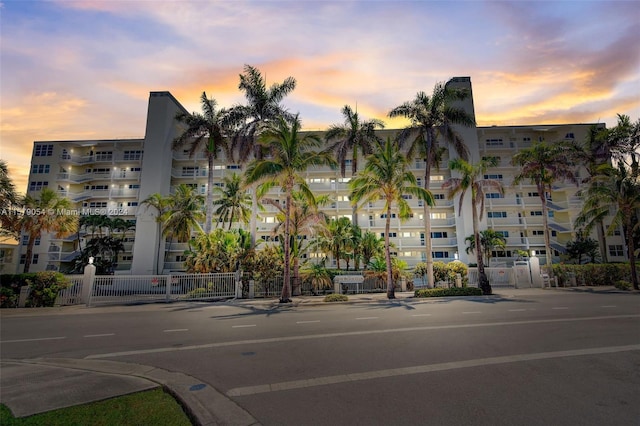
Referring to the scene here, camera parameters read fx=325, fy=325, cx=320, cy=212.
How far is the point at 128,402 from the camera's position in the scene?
4.86 metres

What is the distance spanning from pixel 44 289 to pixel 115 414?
2024cm

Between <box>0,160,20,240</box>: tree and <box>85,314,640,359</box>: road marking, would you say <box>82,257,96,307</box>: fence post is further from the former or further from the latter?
<box>85,314,640,359</box>: road marking

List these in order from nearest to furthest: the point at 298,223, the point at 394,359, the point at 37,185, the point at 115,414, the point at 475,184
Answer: the point at 115,414
the point at 394,359
the point at 475,184
the point at 298,223
the point at 37,185

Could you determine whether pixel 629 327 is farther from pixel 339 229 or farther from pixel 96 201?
pixel 96 201

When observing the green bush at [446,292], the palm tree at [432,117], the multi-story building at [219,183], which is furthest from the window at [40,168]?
the green bush at [446,292]

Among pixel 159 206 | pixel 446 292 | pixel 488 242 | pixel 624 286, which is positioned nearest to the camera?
pixel 446 292

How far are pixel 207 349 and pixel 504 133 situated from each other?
172 feet

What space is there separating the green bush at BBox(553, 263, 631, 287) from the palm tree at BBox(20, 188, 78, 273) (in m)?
41.3

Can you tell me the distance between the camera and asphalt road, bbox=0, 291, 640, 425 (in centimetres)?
479

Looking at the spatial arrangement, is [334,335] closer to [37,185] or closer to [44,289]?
[44,289]

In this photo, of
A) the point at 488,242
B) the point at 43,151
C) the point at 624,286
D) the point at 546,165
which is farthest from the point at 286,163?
the point at 43,151

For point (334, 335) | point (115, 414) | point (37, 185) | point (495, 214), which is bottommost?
point (334, 335)

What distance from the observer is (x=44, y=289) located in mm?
19344

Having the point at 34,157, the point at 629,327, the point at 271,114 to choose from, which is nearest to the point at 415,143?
the point at 271,114
